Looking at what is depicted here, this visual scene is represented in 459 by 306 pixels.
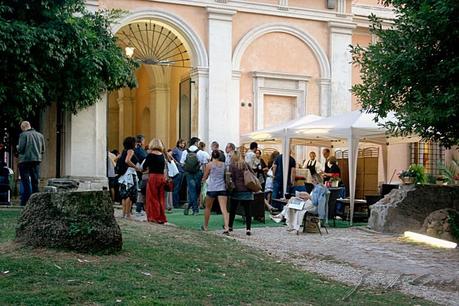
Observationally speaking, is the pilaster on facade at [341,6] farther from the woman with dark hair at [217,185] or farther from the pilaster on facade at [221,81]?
the woman with dark hair at [217,185]

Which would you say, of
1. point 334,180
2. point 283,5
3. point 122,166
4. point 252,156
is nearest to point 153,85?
point 283,5

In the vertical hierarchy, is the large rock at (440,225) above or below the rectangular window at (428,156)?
below

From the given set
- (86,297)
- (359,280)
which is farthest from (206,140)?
(86,297)

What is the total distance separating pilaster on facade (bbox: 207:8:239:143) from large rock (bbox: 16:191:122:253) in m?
13.2

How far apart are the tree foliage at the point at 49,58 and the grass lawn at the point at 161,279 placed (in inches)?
289

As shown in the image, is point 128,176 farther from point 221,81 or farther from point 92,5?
point 221,81

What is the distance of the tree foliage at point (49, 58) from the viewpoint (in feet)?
51.4

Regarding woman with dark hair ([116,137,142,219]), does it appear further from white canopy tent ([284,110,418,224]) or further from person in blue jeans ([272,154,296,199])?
person in blue jeans ([272,154,296,199])

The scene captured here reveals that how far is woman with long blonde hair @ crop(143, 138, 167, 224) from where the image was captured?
12336 mm

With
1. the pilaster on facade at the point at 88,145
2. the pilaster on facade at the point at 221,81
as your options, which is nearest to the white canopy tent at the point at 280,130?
the pilaster on facade at the point at 221,81

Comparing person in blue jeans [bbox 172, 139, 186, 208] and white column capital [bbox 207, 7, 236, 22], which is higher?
white column capital [bbox 207, 7, 236, 22]

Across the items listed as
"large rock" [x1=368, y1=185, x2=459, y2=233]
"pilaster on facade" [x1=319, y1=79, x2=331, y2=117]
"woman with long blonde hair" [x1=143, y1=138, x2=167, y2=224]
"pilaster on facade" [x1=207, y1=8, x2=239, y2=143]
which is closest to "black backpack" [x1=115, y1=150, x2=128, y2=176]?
"woman with long blonde hair" [x1=143, y1=138, x2=167, y2=224]

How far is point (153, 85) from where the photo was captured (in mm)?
26938

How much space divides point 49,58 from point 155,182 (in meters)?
5.48
